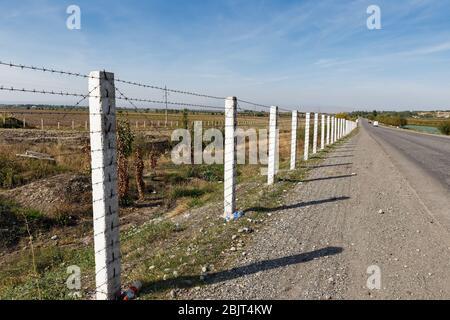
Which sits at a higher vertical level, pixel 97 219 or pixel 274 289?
pixel 97 219

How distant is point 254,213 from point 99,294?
11.7 feet

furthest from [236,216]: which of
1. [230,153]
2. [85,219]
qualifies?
[85,219]

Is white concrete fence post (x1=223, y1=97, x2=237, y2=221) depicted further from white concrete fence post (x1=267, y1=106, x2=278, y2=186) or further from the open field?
white concrete fence post (x1=267, y1=106, x2=278, y2=186)

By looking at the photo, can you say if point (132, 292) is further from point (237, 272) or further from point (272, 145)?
point (272, 145)

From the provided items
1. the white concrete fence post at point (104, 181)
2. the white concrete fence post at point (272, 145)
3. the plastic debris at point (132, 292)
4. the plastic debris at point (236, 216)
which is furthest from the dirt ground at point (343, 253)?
the white concrete fence post at point (272, 145)

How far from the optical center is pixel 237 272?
3.96 m

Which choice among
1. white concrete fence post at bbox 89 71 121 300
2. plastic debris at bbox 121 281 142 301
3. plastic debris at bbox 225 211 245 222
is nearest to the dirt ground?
plastic debris at bbox 121 281 142 301

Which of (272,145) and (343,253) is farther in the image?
(272,145)

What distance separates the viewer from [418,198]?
7.44m

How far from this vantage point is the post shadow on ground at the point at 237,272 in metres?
3.63

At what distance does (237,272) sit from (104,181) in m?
1.91

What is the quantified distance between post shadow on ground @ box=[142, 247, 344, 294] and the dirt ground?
1 cm
